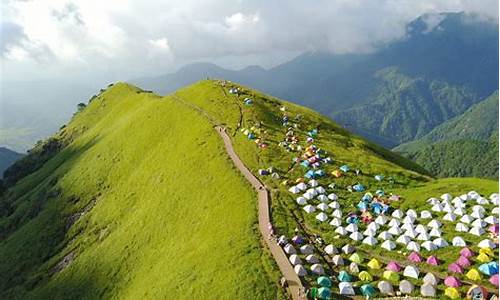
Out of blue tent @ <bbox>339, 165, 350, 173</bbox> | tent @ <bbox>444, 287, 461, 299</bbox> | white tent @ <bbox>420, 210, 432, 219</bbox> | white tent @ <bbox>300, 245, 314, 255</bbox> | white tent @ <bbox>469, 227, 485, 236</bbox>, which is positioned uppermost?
blue tent @ <bbox>339, 165, 350, 173</bbox>

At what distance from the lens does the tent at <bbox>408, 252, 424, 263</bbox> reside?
250 feet

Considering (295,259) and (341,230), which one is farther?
(341,230)

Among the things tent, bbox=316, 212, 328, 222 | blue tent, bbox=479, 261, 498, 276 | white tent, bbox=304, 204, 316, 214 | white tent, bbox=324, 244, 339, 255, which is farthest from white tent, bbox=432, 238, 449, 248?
white tent, bbox=304, 204, 316, 214

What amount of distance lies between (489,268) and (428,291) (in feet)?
34.4

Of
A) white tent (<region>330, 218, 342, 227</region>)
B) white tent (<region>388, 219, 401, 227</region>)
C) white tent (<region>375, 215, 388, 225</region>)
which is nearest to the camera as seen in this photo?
white tent (<region>388, 219, 401, 227</region>)

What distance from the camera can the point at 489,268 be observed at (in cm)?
6981

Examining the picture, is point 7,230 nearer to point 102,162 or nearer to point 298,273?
point 102,162

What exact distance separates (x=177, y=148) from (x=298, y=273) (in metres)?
85.8

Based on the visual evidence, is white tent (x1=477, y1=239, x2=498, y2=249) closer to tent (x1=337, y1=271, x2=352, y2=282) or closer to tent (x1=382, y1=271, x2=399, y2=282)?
tent (x1=382, y1=271, x2=399, y2=282)

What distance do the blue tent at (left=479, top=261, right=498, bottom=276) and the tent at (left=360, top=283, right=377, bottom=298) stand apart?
16409 mm

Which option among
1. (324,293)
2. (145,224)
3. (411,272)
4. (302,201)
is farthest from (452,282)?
(145,224)

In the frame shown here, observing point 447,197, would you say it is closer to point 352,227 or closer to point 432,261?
point 352,227

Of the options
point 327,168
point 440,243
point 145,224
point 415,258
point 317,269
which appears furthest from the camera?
point 327,168

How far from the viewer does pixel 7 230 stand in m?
175
